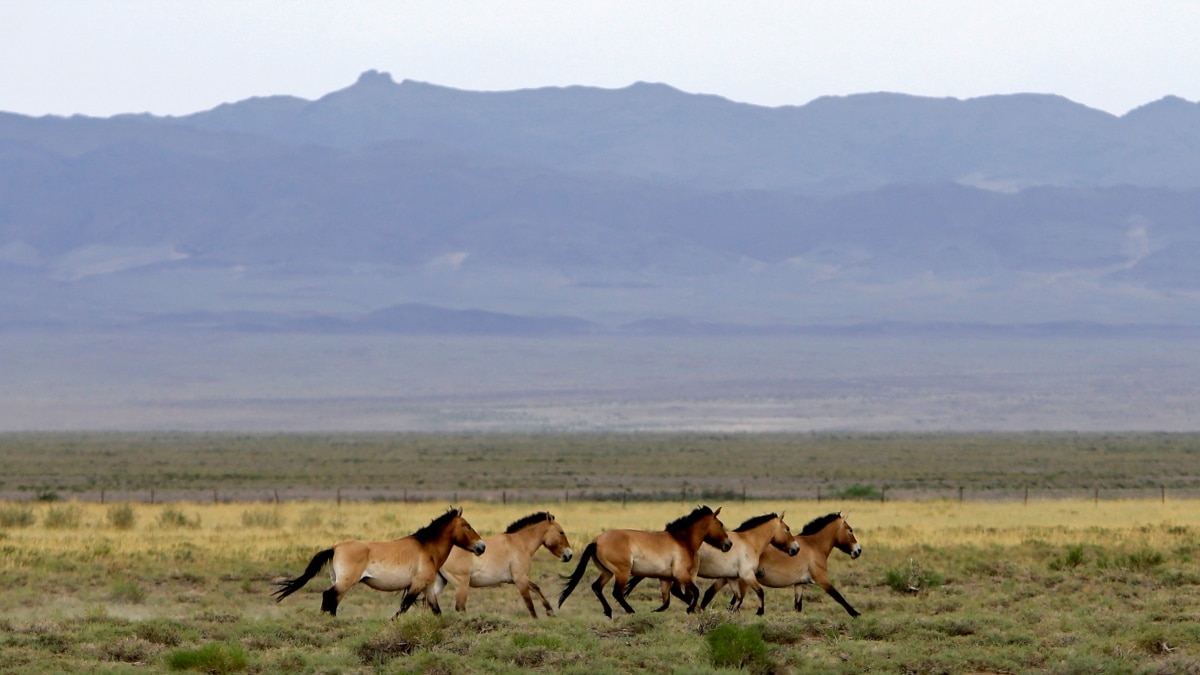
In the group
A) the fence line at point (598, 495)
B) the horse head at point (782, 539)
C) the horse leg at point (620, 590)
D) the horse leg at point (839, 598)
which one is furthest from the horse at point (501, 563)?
the fence line at point (598, 495)

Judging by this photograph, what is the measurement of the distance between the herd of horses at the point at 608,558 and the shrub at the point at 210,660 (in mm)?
2000

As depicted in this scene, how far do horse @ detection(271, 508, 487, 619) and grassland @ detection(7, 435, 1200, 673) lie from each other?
0.50 metres

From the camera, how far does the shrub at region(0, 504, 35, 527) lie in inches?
1264

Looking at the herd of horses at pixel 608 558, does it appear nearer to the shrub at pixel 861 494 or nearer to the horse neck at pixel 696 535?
the horse neck at pixel 696 535

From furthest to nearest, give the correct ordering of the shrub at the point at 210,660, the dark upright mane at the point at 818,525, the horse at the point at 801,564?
the dark upright mane at the point at 818,525, the horse at the point at 801,564, the shrub at the point at 210,660

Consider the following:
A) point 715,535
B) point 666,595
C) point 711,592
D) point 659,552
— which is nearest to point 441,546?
Result: point 659,552

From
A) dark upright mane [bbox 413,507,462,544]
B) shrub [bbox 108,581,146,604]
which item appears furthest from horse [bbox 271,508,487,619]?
shrub [bbox 108,581,146,604]

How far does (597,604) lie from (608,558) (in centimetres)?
349

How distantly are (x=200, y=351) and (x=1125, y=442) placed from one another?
117649 mm

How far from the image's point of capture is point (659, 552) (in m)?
17.7

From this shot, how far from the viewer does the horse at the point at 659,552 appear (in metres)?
17.6

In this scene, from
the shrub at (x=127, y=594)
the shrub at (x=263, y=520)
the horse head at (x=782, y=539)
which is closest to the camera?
the horse head at (x=782, y=539)

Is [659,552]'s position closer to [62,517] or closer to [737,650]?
[737,650]

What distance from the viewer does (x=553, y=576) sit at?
23.9 metres
